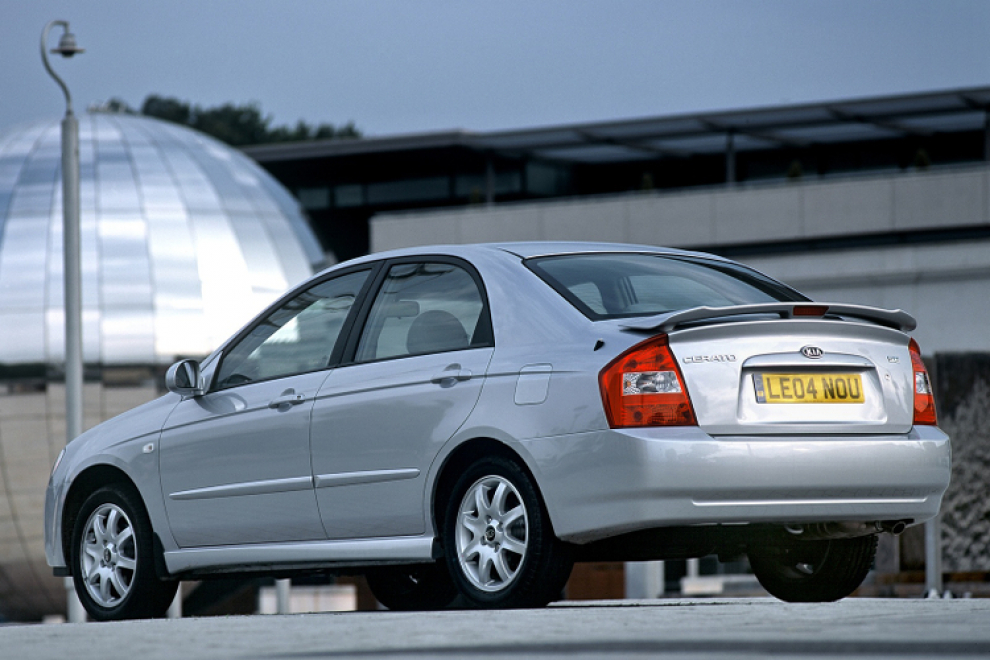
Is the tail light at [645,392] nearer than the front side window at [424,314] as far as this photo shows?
Yes

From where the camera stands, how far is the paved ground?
16.9ft

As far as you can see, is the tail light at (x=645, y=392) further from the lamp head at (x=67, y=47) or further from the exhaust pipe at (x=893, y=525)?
the lamp head at (x=67, y=47)

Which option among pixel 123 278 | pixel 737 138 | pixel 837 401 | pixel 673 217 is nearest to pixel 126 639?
pixel 837 401

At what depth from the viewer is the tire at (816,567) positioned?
26.3ft

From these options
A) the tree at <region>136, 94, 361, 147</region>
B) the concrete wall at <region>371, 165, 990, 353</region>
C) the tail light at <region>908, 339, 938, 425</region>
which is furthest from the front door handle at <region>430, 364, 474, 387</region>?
the tree at <region>136, 94, 361, 147</region>

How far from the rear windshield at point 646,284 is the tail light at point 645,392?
0.42 m

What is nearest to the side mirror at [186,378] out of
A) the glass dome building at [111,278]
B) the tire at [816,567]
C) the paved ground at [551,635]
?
the paved ground at [551,635]

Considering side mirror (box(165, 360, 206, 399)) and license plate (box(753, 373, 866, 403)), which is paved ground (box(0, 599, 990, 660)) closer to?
license plate (box(753, 373, 866, 403))

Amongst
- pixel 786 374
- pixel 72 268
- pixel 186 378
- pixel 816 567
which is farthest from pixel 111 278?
pixel 786 374

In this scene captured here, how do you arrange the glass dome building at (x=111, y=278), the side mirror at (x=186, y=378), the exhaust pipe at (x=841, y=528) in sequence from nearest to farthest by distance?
1. the exhaust pipe at (x=841, y=528)
2. the side mirror at (x=186, y=378)
3. the glass dome building at (x=111, y=278)

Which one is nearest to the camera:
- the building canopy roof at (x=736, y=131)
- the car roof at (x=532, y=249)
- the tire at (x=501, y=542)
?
the tire at (x=501, y=542)

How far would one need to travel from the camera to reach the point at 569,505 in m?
6.90

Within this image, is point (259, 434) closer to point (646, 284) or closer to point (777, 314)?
point (646, 284)

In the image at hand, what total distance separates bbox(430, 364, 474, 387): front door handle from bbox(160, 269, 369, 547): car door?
32.0 inches
